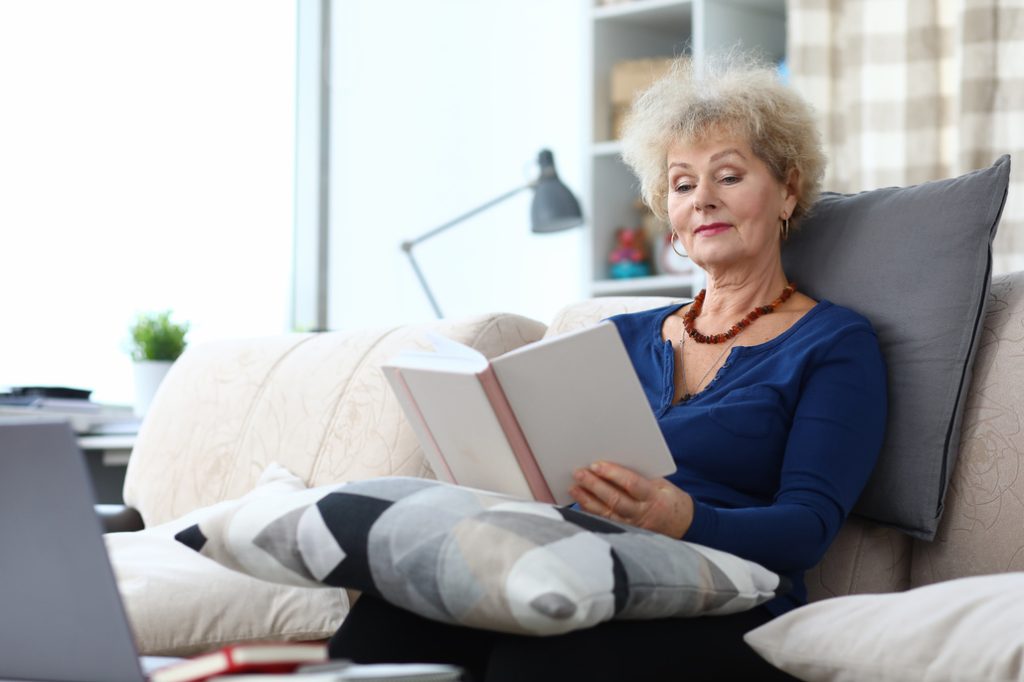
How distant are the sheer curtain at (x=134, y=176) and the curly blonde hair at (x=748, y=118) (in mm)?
1981


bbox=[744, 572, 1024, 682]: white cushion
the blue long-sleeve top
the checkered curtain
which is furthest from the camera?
the checkered curtain

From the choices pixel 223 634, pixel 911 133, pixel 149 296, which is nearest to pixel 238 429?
pixel 223 634

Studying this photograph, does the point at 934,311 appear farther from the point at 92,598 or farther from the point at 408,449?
the point at 92,598

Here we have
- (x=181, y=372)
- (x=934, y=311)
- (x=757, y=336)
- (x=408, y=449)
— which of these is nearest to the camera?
(x=934, y=311)

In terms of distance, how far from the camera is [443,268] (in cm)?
399

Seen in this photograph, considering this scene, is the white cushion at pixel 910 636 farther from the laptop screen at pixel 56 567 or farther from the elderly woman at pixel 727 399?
the laptop screen at pixel 56 567

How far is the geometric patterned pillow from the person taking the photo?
1021 mm

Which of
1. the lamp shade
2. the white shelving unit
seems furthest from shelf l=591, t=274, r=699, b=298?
the lamp shade

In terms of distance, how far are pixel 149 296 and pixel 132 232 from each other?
0.62ft

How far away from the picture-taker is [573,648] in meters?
1.10

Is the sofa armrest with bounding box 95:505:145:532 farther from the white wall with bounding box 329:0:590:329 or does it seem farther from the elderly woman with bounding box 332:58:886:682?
the white wall with bounding box 329:0:590:329

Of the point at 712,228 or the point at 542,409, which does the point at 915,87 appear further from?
the point at 542,409

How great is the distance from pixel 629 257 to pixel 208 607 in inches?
78.0

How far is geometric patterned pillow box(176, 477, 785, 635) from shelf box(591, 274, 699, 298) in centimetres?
200
